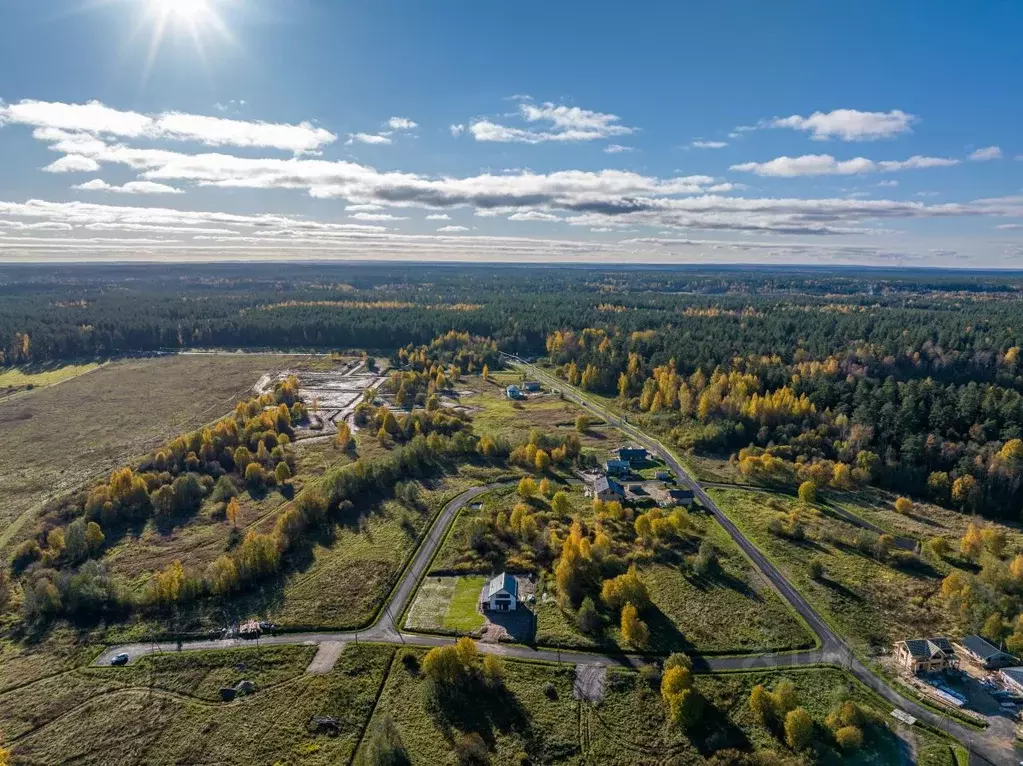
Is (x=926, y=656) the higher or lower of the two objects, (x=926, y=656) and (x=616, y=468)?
the higher

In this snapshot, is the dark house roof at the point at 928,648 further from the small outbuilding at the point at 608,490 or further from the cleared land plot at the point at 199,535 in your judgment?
the cleared land plot at the point at 199,535

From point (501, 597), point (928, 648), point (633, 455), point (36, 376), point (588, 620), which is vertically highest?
point (928, 648)

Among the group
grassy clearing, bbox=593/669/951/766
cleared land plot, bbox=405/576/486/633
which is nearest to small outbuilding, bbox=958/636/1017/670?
grassy clearing, bbox=593/669/951/766

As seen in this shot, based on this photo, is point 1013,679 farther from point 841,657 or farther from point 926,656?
point 841,657

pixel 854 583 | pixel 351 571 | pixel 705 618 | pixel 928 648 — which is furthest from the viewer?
pixel 351 571

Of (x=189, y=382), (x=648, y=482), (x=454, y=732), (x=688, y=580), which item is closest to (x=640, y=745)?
(x=454, y=732)

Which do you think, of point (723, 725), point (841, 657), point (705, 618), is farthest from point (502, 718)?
point (841, 657)

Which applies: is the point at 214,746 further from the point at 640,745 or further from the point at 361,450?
the point at 361,450

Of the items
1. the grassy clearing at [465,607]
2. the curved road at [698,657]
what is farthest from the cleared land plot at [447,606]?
the curved road at [698,657]
